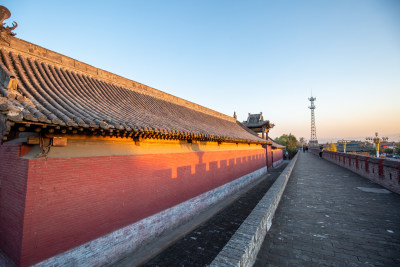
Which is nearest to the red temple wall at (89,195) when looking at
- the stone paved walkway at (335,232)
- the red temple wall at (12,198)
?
the red temple wall at (12,198)

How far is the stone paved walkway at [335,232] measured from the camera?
3463mm

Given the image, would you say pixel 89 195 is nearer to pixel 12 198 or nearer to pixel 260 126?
pixel 12 198

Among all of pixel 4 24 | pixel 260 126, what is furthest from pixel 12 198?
pixel 260 126

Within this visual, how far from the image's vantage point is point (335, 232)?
4.48 metres

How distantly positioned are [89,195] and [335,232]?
20.5 ft

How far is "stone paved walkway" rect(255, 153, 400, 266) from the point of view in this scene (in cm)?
346

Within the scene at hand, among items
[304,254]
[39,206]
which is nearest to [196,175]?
[304,254]

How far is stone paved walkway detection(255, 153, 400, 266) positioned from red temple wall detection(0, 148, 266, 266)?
3.51m

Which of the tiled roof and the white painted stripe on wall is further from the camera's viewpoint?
the white painted stripe on wall

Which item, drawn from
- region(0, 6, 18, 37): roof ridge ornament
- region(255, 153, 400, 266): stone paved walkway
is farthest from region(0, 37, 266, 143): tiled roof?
region(255, 153, 400, 266): stone paved walkway

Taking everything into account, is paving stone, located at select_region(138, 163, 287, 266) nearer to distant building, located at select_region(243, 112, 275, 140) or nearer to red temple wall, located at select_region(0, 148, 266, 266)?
red temple wall, located at select_region(0, 148, 266, 266)

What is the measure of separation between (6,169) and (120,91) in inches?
176

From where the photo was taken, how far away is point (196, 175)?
7746 millimetres

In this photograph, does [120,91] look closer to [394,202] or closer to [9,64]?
[9,64]
